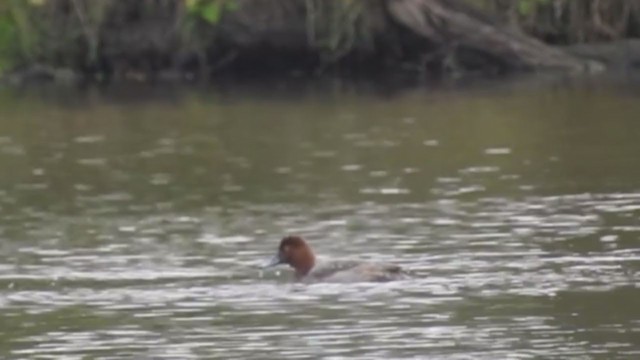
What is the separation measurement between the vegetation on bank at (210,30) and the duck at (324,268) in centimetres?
2228

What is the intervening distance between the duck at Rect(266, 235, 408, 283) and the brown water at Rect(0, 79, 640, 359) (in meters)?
0.09

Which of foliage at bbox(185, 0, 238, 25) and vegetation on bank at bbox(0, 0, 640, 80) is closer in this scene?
foliage at bbox(185, 0, 238, 25)

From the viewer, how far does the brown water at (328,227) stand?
15.0 metres

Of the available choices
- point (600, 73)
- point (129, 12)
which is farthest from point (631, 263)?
point (129, 12)

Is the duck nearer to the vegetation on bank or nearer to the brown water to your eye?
the brown water

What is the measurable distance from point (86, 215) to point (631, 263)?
263 inches

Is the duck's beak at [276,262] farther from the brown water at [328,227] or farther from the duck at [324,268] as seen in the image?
the brown water at [328,227]

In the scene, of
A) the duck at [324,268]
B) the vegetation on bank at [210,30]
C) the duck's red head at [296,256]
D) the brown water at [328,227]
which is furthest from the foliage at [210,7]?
the duck's red head at [296,256]

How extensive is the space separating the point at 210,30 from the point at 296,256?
24.5 meters

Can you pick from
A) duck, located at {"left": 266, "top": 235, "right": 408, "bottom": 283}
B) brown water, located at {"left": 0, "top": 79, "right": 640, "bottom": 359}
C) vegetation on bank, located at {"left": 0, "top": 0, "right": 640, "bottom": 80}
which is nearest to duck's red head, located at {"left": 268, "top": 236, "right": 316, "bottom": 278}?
duck, located at {"left": 266, "top": 235, "right": 408, "bottom": 283}

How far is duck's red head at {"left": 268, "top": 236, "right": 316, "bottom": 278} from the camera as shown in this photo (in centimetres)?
1777

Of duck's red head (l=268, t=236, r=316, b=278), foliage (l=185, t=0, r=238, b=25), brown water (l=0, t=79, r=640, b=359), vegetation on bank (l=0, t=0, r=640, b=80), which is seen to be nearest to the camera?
brown water (l=0, t=79, r=640, b=359)

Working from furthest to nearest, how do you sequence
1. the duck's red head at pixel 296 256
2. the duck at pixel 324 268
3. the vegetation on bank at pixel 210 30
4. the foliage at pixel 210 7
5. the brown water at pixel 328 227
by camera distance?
the vegetation on bank at pixel 210 30, the foliage at pixel 210 7, the duck's red head at pixel 296 256, the duck at pixel 324 268, the brown water at pixel 328 227

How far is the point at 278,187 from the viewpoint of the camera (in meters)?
23.9
